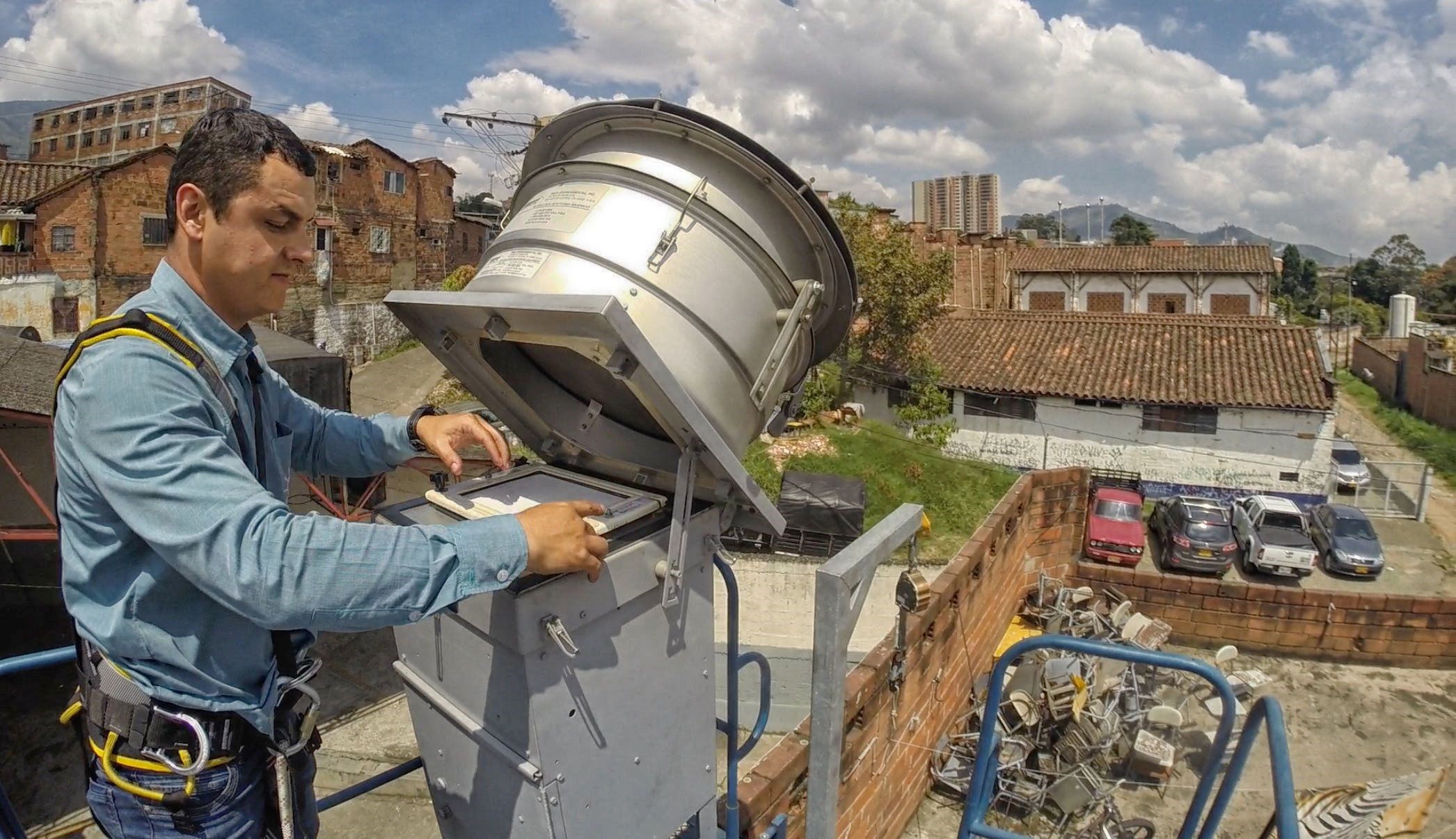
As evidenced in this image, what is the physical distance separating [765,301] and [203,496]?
1.51 m

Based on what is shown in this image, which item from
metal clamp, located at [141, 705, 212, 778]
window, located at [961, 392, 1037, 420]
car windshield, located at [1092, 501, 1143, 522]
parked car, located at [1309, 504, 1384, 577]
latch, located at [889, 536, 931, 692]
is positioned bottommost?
parked car, located at [1309, 504, 1384, 577]

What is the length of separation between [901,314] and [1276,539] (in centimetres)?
969

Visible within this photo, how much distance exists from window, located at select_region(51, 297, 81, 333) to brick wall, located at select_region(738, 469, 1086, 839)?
23.1 metres

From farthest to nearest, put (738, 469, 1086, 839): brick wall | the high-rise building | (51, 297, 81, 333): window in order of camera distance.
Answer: the high-rise building < (51, 297, 81, 333): window < (738, 469, 1086, 839): brick wall

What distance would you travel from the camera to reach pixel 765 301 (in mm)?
2406

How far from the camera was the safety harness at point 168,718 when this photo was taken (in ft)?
5.12

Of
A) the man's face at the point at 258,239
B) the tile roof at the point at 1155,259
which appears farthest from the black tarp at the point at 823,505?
the tile roof at the point at 1155,259

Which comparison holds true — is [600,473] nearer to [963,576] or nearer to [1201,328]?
[963,576]

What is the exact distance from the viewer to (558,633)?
1871 millimetres

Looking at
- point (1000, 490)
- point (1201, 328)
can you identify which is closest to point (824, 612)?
point (1000, 490)

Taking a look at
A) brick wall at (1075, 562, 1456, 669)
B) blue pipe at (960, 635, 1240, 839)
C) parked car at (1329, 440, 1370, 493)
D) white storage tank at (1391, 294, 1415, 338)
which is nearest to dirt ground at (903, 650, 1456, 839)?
brick wall at (1075, 562, 1456, 669)

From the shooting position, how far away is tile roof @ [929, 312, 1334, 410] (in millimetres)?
19797

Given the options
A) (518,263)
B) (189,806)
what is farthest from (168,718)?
(518,263)

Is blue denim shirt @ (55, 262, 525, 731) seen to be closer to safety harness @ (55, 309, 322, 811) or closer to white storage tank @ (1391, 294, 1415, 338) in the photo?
safety harness @ (55, 309, 322, 811)
